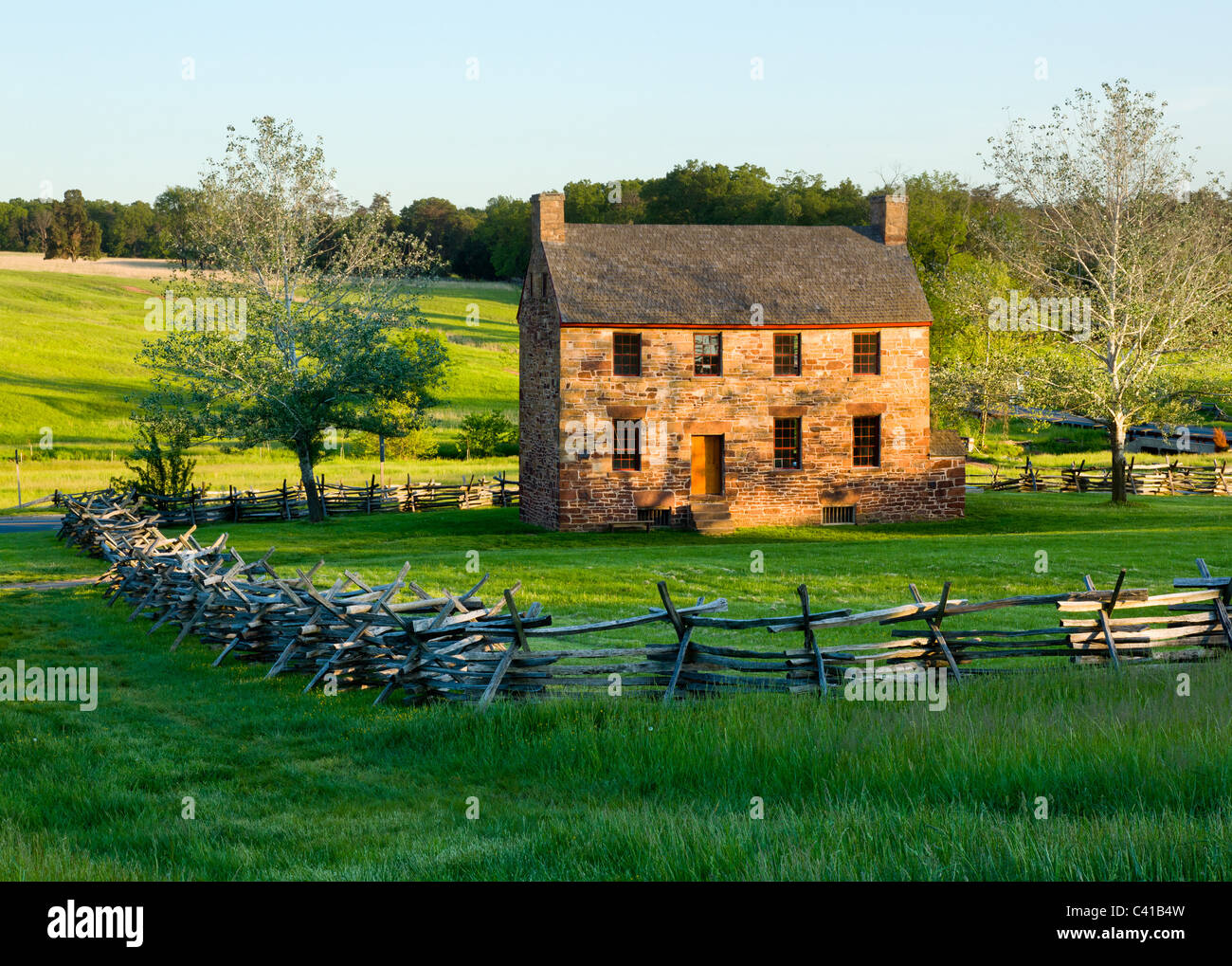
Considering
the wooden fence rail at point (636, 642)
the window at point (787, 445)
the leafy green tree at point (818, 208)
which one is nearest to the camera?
the wooden fence rail at point (636, 642)

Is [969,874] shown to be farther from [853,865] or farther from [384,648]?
[384,648]

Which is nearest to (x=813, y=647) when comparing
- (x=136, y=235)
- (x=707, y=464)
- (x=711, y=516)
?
(x=711, y=516)

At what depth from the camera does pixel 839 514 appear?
3397cm

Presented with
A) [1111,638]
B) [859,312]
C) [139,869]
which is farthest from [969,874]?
[859,312]

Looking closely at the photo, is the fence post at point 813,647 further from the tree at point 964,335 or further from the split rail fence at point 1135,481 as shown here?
the split rail fence at point 1135,481

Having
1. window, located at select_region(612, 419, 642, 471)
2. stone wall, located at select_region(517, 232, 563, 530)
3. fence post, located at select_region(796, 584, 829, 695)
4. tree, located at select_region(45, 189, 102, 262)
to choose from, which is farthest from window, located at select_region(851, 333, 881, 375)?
tree, located at select_region(45, 189, 102, 262)

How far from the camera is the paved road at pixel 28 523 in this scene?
32.7m

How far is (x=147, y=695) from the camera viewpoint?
13.5 metres

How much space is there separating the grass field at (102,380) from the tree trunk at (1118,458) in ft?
76.1

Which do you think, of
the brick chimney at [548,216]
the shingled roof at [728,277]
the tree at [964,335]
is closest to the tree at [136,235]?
the tree at [964,335]

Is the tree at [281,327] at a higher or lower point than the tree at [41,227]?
lower

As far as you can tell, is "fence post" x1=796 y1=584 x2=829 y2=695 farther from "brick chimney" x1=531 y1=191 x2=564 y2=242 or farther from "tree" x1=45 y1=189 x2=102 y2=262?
"tree" x1=45 y1=189 x2=102 y2=262

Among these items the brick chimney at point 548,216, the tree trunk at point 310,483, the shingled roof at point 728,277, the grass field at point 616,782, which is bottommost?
the grass field at point 616,782

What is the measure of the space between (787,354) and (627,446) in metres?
5.63
